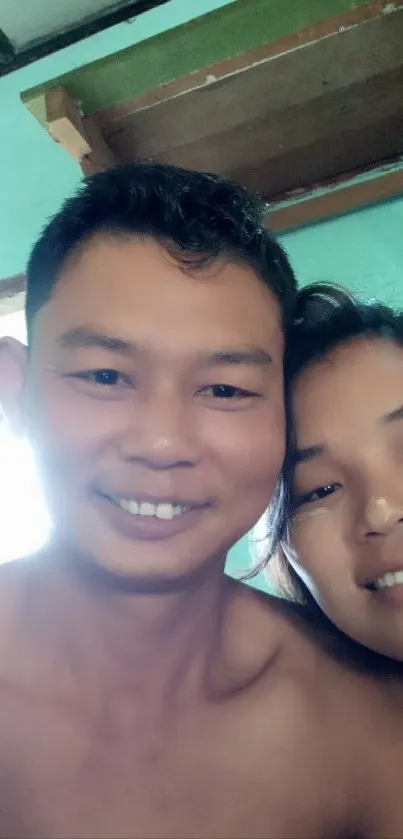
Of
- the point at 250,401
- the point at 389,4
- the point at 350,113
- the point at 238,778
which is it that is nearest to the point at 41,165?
the point at 350,113

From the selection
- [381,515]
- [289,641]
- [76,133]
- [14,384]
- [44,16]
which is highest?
[44,16]

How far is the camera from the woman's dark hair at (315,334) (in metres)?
0.75

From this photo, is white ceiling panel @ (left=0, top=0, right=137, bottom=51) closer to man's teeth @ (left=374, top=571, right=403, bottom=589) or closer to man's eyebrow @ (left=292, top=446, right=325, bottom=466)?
man's eyebrow @ (left=292, top=446, right=325, bottom=466)

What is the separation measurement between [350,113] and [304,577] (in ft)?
2.33

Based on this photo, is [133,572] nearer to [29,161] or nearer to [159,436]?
[159,436]

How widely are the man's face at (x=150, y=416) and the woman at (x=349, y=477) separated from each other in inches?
3.4

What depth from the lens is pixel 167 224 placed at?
0.66 metres

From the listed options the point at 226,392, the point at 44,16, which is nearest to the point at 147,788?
the point at 226,392

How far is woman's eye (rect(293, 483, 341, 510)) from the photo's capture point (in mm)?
704

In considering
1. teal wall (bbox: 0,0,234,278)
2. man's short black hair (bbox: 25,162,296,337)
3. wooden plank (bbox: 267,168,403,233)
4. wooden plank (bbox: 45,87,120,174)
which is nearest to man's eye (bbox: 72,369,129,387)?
man's short black hair (bbox: 25,162,296,337)

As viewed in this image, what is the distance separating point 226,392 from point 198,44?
52 centimetres

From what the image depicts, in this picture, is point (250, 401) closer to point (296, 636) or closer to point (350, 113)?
point (296, 636)

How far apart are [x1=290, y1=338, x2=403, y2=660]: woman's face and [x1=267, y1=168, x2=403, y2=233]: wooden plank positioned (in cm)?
49

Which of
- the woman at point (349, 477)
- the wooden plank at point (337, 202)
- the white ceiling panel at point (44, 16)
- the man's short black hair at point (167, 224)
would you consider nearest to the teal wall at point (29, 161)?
the white ceiling panel at point (44, 16)
